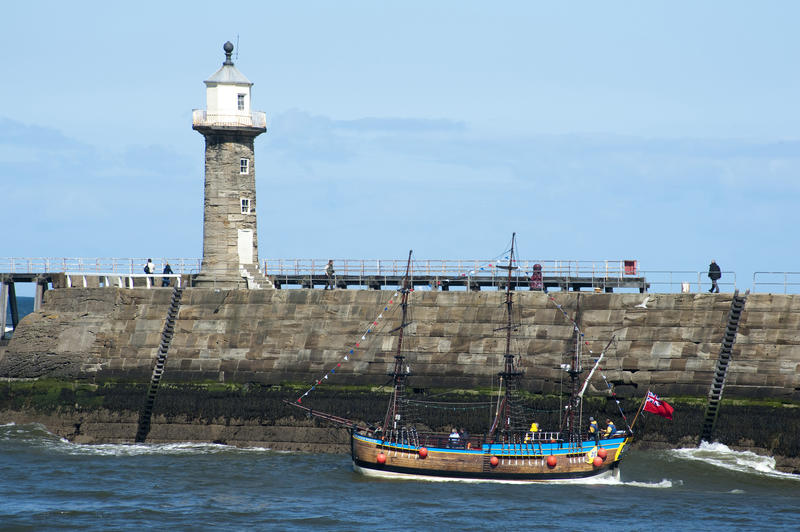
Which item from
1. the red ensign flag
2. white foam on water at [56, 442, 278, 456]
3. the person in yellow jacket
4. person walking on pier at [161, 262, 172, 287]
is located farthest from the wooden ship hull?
person walking on pier at [161, 262, 172, 287]

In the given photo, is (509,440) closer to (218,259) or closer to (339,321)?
(339,321)

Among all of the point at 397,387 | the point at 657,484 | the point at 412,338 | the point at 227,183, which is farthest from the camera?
the point at 227,183

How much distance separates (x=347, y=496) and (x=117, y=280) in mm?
20912

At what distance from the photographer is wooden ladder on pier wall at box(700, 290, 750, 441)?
39.7m

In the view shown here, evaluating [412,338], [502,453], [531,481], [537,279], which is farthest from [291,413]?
[537,279]

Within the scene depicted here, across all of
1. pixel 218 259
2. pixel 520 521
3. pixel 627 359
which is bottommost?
pixel 520 521

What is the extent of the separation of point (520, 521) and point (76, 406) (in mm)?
21018

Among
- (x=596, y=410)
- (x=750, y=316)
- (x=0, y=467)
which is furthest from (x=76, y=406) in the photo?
(x=750, y=316)

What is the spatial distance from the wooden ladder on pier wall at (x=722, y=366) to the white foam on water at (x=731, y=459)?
0.49m

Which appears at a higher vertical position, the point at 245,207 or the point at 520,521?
the point at 245,207

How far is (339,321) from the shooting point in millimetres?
46281

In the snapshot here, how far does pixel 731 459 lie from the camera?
126 ft

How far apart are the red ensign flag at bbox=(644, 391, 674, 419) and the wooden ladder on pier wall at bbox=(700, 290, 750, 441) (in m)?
2.33

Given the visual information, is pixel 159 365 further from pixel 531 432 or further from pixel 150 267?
pixel 531 432
